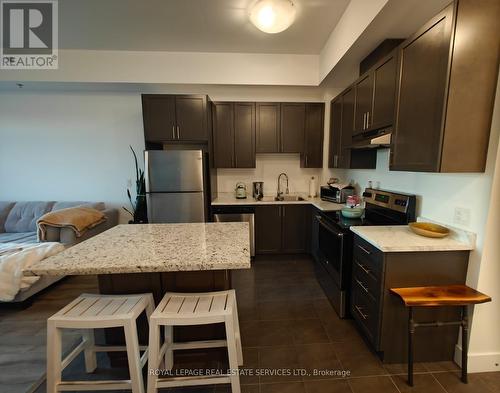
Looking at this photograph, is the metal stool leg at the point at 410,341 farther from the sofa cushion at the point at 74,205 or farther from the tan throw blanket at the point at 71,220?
the sofa cushion at the point at 74,205

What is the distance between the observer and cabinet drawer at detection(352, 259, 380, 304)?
1615 millimetres

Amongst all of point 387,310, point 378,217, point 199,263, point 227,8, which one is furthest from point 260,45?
point 387,310

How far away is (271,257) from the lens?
349 centimetres

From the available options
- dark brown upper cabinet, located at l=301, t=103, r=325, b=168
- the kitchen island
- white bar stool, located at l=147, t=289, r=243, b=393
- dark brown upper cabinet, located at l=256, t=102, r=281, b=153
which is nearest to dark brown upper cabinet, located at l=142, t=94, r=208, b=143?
dark brown upper cabinet, located at l=256, t=102, r=281, b=153

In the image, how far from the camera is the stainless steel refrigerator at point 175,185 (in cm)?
299

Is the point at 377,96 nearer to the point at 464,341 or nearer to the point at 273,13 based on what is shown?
the point at 273,13

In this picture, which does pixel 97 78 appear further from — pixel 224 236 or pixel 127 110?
pixel 224 236

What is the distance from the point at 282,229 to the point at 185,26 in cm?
281

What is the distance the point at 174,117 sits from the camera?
324 cm

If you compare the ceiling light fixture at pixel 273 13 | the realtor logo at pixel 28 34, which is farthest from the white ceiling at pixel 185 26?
the ceiling light fixture at pixel 273 13

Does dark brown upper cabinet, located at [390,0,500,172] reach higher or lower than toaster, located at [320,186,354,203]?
higher

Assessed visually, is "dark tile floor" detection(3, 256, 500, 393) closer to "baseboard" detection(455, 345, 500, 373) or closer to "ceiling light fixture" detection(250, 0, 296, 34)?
"baseboard" detection(455, 345, 500, 373)

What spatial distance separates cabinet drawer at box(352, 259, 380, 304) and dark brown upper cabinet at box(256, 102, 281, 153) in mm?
2221

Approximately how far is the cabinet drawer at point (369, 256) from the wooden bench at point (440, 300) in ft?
0.52
